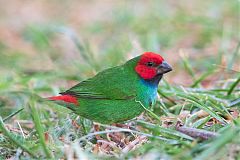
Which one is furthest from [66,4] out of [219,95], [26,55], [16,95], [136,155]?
[136,155]

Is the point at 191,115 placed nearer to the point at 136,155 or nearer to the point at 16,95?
the point at 136,155

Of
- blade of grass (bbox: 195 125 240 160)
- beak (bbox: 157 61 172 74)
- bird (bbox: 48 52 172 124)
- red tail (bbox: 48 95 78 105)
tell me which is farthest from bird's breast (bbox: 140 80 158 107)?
blade of grass (bbox: 195 125 240 160)

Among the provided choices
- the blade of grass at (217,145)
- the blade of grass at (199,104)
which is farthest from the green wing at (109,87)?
the blade of grass at (217,145)

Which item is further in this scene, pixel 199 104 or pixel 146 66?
pixel 146 66

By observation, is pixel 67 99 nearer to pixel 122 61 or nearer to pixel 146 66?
pixel 146 66

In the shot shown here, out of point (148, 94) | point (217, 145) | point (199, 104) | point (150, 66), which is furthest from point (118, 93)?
point (217, 145)
